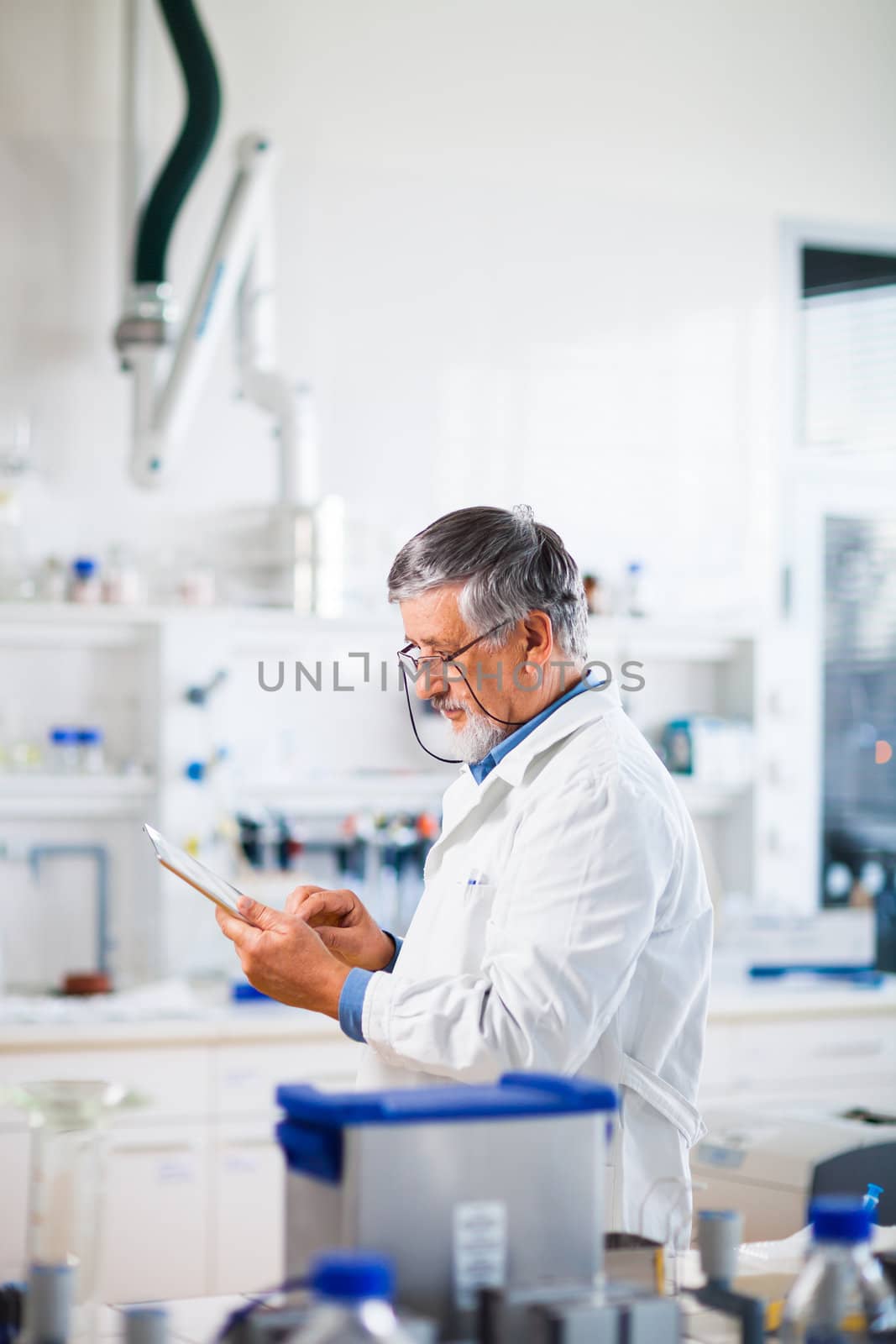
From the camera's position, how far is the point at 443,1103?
1.09 meters

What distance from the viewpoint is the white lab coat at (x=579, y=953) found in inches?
59.6

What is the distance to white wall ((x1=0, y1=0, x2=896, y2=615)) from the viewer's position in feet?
12.7

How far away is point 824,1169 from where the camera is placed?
2.15 metres

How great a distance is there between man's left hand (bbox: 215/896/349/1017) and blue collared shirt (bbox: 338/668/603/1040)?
0.02 metres

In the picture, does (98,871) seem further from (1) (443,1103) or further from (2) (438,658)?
(1) (443,1103)

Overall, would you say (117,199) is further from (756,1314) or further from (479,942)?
(756,1314)

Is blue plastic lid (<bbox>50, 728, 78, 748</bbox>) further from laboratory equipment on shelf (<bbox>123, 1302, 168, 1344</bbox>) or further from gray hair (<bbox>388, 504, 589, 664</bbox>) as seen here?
laboratory equipment on shelf (<bbox>123, 1302, 168, 1344</bbox>)

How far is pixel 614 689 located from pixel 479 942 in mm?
362

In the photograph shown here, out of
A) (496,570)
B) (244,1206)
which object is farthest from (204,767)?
(496,570)

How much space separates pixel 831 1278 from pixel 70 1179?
575 millimetres

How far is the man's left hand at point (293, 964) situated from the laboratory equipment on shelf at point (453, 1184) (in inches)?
19.3

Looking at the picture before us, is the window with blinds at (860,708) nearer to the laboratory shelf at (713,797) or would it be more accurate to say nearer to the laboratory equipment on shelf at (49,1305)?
the laboratory shelf at (713,797)

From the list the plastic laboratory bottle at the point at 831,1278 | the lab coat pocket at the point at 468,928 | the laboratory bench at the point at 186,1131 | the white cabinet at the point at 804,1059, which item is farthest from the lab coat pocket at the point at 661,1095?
the white cabinet at the point at 804,1059

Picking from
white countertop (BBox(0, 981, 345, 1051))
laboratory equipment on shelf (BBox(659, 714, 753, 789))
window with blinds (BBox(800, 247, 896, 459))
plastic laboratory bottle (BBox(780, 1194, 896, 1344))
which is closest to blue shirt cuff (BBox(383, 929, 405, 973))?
plastic laboratory bottle (BBox(780, 1194, 896, 1344))
